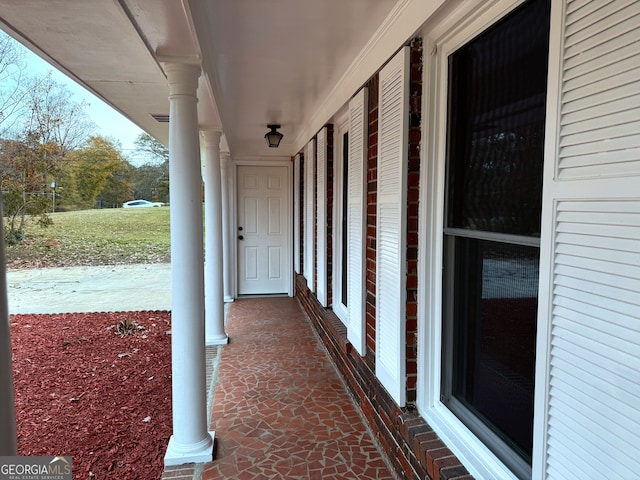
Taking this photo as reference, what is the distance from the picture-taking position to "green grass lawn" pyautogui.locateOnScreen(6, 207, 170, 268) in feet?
33.1

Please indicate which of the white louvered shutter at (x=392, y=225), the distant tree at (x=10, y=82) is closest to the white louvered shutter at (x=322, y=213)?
the white louvered shutter at (x=392, y=225)

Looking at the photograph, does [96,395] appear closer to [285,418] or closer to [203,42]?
[285,418]

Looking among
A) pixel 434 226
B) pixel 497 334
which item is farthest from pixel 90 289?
pixel 497 334

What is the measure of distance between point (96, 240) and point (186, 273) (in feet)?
36.2

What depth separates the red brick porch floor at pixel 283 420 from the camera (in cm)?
222

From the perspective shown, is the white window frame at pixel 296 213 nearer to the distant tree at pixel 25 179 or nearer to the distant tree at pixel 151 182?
the distant tree at pixel 25 179

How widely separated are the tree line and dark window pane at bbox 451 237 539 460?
811cm

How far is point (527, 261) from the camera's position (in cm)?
129

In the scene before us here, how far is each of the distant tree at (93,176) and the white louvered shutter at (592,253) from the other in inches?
469

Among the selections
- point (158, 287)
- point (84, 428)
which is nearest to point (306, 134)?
point (84, 428)

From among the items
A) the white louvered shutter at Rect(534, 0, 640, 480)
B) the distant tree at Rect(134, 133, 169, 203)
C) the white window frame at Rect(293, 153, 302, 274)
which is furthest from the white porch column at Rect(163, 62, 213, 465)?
the distant tree at Rect(134, 133, 169, 203)

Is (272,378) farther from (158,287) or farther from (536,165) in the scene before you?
(158,287)

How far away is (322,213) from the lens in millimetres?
4035

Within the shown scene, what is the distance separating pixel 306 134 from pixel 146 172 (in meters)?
10.0
